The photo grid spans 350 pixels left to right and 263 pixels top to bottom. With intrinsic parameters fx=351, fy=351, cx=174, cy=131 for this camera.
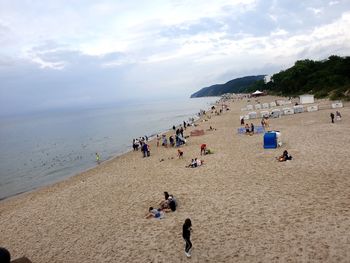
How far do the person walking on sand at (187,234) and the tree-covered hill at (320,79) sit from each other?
4284 centimetres

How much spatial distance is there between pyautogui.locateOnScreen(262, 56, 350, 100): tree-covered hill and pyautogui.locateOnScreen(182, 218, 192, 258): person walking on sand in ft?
141

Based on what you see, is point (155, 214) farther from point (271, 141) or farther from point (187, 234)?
point (271, 141)

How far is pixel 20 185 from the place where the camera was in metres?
30.4

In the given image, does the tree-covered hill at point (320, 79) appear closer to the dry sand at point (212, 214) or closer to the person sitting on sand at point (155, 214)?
the dry sand at point (212, 214)

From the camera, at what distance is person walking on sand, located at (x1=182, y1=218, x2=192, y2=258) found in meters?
9.52

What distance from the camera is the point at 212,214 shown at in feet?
41.9

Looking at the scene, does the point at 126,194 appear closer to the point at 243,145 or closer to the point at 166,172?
the point at 166,172

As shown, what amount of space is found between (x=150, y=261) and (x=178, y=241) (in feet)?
4.10

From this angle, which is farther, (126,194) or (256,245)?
(126,194)

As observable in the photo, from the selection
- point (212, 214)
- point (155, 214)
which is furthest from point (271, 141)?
point (155, 214)

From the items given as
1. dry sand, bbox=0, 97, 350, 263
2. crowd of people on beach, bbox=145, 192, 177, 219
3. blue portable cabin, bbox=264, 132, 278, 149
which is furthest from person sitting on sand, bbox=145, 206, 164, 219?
blue portable cabin, bbox=264, 132, 278, 149

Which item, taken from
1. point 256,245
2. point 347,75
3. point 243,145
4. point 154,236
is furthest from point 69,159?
point 347,75

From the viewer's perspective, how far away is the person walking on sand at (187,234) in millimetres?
9523

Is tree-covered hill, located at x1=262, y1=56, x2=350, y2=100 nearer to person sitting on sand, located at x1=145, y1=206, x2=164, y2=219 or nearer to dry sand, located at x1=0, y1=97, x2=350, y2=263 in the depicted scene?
dry sand, located at x1=0, y1=97, x2=350, y2=263
